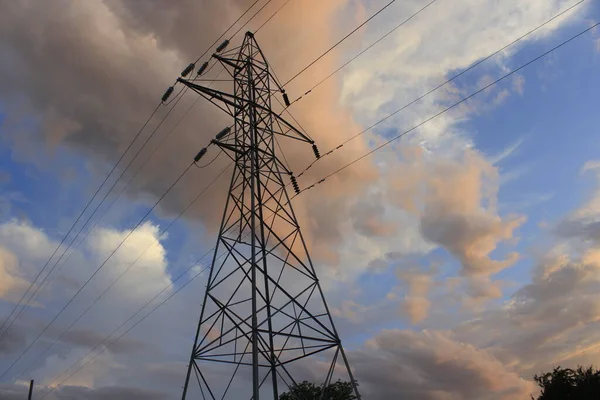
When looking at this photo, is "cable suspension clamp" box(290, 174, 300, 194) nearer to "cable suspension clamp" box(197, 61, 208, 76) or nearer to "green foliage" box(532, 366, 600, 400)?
"cable suspension clamp" box(197, 61, 208, 76)

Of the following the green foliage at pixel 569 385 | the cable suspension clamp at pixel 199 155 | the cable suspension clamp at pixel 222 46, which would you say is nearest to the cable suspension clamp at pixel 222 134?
the cable suspension clamp at pixel 199 155

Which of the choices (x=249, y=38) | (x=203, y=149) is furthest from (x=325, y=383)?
(x=249, y=38)

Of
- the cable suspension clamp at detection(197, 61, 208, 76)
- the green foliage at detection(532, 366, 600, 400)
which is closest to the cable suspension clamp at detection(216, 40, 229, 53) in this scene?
the cable suspension clamp at detection(197, 61, 208, 76)

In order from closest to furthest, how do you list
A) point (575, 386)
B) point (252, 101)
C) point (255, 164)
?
point (255, 164) < point (252, 101) < point (575, 386)

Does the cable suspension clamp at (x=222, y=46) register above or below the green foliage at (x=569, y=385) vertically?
above

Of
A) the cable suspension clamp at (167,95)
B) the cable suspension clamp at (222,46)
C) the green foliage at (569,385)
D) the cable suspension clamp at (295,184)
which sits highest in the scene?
the cable suspension clamp at (222,46)

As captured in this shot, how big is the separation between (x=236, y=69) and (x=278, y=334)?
47.0ft

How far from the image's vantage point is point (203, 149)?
24.2 m

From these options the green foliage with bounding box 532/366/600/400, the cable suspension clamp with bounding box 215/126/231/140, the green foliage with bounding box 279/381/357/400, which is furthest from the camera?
the green foliage with bounding box 279/381/357/400

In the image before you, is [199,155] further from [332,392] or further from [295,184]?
[332,392]

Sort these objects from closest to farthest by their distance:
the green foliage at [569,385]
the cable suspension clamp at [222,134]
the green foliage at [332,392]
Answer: the cable suspension clamp at [222,134]
the green foliage at [569,385]
the green foliage at [332,392]

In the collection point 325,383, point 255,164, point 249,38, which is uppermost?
point 249,38

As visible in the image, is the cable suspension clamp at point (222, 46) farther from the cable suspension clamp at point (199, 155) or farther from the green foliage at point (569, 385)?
the green foliage at point (569, 385)

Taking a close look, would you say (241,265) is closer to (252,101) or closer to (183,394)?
(183,394)
